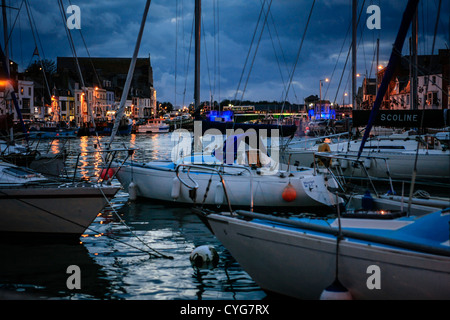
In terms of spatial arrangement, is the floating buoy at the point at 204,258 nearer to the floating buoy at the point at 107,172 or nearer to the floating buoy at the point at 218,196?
the floating buoy at the point at 107,172

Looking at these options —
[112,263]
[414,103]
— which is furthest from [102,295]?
[414,103]

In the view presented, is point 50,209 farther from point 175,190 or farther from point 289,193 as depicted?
point 289,193

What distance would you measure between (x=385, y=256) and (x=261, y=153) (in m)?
9.59

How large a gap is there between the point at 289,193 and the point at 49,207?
6.49m

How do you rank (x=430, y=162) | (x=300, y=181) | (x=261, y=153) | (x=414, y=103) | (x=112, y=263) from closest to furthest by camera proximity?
(x=112, y=263), (x=300, y=181), (x=261, y=153), (x=430, y=162), (x=414, y=103)

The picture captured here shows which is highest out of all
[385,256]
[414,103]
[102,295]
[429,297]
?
[414,103]

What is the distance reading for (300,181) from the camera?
13.7 meters

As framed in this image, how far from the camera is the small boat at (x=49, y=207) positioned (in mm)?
10766

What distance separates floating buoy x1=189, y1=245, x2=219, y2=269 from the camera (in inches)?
372

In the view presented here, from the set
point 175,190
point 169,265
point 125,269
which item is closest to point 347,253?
point 169,265

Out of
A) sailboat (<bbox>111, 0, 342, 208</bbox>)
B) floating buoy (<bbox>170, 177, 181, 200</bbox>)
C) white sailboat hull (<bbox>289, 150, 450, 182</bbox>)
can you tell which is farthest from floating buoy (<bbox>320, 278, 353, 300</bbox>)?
white sailboat hull (<bbox>289, 150, 450, 182</bbox>)

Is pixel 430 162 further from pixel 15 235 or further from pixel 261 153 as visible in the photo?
pixel 15 235

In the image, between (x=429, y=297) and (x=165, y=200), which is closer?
(x=429, y=297)
